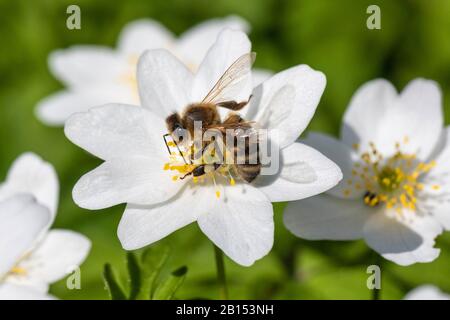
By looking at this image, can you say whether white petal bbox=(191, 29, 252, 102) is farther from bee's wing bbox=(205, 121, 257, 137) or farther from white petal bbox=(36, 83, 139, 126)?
white petal bbox=(36, 83, 139, 126)

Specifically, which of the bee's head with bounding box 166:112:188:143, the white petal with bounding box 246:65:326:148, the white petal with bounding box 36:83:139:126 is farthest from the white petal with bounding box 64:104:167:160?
the white petal with bounding box 36:83:139:126

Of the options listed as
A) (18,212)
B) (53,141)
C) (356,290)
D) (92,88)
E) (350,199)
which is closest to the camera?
(18,212)

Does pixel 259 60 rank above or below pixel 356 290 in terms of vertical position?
above

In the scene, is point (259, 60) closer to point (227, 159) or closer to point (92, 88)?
point (92, 88)

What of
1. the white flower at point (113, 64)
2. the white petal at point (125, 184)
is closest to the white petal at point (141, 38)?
the white flower at point (113, 64)

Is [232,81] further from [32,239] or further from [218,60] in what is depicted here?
[32,239]

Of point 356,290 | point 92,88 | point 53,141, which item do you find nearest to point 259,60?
point 92,88
